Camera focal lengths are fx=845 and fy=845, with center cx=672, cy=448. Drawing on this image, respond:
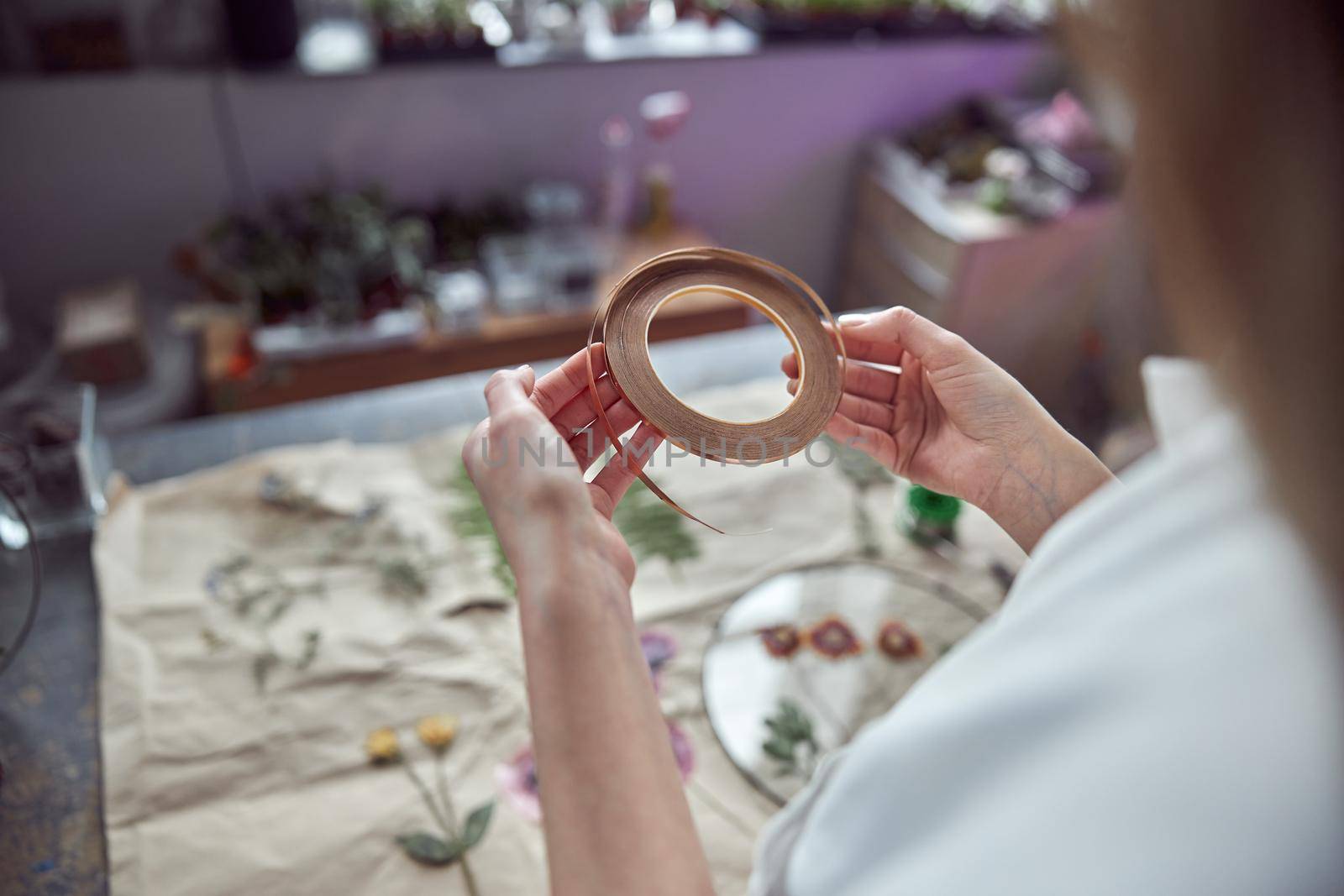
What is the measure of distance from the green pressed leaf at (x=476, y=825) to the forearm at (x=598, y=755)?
288 mm

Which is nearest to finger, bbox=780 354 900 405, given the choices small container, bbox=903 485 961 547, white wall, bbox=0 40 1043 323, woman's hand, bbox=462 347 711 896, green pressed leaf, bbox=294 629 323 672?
small container, bbox=903 485 961 547

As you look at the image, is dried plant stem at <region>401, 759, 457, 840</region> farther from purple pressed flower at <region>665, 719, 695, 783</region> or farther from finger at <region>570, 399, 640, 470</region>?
finger at <region>570, 399, 640, 470</region>

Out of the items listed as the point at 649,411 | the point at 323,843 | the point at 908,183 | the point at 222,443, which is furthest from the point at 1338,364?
the point at 908,183

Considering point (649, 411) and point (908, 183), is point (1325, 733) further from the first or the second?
point (908, 183)

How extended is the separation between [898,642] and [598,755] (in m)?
0.52

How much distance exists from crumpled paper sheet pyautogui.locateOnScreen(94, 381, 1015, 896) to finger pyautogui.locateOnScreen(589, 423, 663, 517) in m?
0.23

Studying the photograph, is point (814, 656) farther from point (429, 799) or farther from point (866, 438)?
point (429, 799)

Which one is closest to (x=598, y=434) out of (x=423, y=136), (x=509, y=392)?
(x=509, y=392)

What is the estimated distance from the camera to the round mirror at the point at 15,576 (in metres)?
0.90

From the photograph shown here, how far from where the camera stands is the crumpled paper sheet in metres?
0.77

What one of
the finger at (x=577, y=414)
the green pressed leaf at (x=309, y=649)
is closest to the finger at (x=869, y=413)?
the finger at (x=577, y=414)

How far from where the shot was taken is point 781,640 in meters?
0.94

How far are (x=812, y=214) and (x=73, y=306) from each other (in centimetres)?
207

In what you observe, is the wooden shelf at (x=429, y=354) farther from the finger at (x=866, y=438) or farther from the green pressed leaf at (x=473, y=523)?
the finger at (x=866, y=438)
